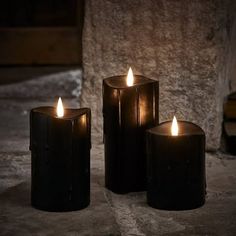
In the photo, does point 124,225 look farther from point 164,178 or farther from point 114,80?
point 114,80

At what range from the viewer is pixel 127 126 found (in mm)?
2576

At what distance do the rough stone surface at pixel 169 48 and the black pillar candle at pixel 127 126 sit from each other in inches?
20.1

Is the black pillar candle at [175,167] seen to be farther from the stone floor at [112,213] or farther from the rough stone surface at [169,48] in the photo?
the rough stone surface at [169,48]

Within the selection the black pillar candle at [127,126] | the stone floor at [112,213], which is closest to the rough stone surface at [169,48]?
the stone floor at [112,213]

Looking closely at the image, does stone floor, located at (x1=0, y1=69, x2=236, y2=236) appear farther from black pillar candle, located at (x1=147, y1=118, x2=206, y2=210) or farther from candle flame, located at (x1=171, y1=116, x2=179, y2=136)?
candle flame, located at (x1=171, y1=116, x2=179, y2=136)

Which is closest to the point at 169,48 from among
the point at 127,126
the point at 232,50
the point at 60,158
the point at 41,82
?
the point at 232,50

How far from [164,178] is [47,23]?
4.84 meters

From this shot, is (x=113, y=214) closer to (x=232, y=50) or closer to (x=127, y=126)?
(x=127, y=126)

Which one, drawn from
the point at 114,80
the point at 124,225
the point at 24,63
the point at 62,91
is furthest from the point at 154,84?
the point at 24,63

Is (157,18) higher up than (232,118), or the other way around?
(157,18)

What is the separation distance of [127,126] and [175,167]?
0.26m

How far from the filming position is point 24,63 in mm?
5457

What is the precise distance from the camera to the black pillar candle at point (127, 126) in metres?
2.55

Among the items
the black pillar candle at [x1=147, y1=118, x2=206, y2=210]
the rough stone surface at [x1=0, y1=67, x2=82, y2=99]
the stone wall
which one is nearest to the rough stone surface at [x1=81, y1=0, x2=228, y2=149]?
the stone wall
